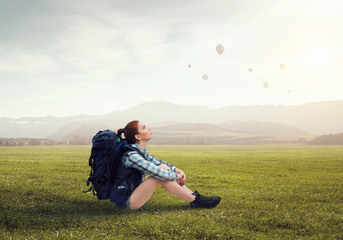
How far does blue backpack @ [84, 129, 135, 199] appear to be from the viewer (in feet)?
25.1

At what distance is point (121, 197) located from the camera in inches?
325

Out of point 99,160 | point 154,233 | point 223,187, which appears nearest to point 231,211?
point 154,233

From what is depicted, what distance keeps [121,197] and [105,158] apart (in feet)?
4.16

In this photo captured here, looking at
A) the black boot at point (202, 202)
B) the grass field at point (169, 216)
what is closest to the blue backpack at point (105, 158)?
the grass field at point (169, 216)

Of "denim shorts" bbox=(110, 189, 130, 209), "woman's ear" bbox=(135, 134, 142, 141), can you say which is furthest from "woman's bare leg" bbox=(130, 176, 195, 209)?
"woman's ear" bbox=(135, 134, 142, 141)

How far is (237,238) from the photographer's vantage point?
21.7ft

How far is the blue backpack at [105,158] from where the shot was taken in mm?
7645

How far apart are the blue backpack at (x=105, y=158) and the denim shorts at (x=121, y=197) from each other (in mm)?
147

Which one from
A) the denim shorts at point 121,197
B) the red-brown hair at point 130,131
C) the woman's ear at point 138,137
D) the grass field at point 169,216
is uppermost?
the red-brown hair at point 130,131

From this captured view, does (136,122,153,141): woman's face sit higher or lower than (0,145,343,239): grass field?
higher

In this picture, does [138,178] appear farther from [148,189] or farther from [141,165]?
[141,165]

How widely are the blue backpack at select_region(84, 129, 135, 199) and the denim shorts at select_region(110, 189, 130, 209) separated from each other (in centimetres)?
15

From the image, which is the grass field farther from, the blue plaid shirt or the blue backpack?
the blue plaid shirt

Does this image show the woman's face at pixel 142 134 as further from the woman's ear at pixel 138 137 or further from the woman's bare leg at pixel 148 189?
the woman's bare leg at pixel 148 189
